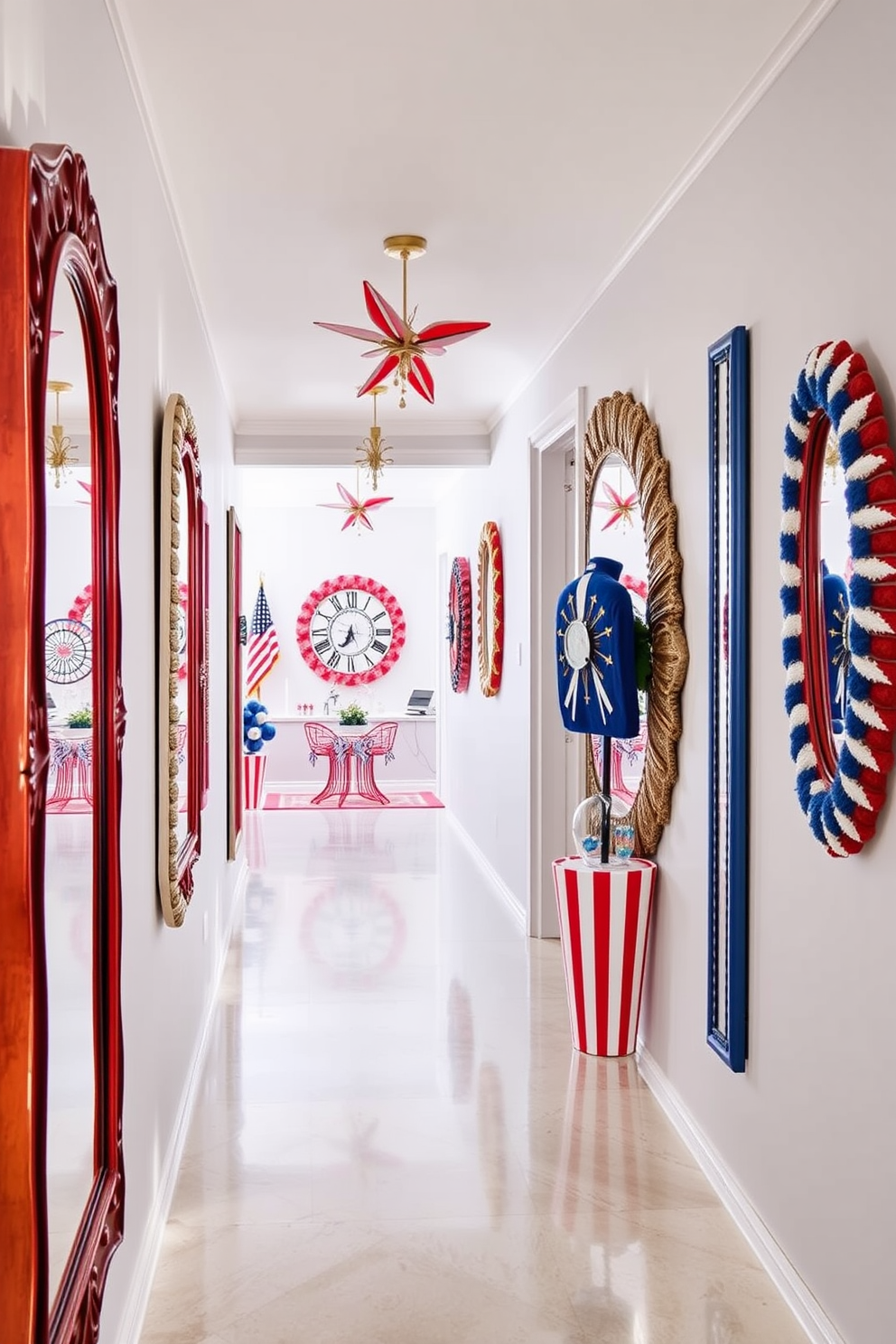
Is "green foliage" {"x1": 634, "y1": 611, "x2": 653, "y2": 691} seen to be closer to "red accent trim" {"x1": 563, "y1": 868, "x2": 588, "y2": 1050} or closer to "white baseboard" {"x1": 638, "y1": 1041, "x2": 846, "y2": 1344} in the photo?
"red accent trim" {"x1": 563, "y1": 868, "x2": 588, "y2": 1050}

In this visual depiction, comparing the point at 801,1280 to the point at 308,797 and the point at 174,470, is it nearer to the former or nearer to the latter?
the point at 174,470

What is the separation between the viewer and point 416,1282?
2.61 metres

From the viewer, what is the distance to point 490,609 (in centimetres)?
735

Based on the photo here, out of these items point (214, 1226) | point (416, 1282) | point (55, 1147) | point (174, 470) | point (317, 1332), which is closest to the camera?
point (55, 1147)

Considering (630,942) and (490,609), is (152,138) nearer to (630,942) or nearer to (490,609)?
(630,942)

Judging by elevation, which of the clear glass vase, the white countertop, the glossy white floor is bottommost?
the glossy white floor

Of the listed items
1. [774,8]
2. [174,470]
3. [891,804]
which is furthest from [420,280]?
[891,804]

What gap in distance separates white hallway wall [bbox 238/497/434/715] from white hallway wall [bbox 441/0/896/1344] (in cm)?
780

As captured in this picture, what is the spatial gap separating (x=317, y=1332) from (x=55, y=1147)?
1157 millimetres

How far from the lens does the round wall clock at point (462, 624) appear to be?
8.54 m

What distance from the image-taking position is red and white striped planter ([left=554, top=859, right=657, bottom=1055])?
3793mm

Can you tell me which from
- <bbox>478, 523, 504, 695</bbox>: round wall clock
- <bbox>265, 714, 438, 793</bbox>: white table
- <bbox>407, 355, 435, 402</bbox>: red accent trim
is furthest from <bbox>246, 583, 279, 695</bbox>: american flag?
<bbox>407, 355, 435, 402</bbox>: red accent trim

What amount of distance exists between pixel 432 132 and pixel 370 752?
7.72 m

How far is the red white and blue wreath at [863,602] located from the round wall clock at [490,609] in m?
4.63
